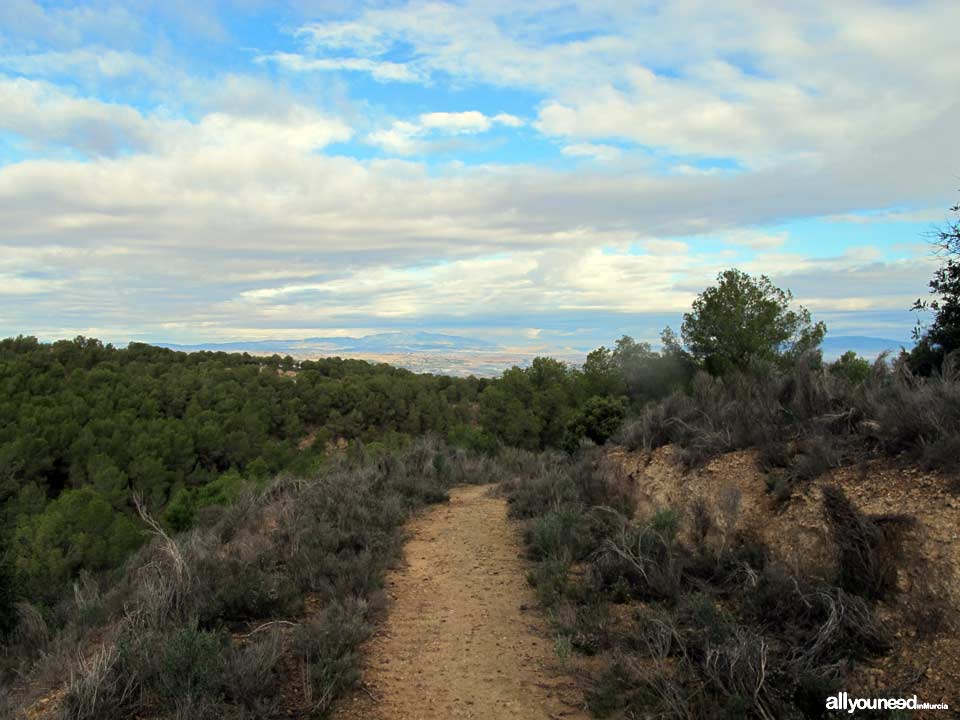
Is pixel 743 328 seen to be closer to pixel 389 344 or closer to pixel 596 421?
pixel 596 421

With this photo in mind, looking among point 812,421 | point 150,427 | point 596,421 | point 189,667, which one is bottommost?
point 150,427

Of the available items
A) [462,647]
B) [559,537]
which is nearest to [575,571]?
[559,537]

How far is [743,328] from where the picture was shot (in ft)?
87.9

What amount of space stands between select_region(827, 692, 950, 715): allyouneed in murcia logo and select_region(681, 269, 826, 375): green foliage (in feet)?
77.2

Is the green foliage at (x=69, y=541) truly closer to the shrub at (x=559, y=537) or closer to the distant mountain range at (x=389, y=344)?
the shrub at (x=559, y=537)

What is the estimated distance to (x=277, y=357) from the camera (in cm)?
5038

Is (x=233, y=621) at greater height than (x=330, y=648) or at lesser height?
lesser

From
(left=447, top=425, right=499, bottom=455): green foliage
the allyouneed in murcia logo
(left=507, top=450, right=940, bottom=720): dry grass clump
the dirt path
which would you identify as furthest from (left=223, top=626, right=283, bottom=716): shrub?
(left=447, top=425, right=499, bottom=455): green foliage

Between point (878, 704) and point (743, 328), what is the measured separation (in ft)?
82.5

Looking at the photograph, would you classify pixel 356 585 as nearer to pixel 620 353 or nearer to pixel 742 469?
pixel 742 469

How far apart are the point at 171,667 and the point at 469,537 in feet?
17.3

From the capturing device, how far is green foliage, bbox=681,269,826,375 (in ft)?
87.4

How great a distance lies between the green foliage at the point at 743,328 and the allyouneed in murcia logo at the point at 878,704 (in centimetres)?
2353

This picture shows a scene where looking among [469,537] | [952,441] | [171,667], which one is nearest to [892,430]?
[952,441]
